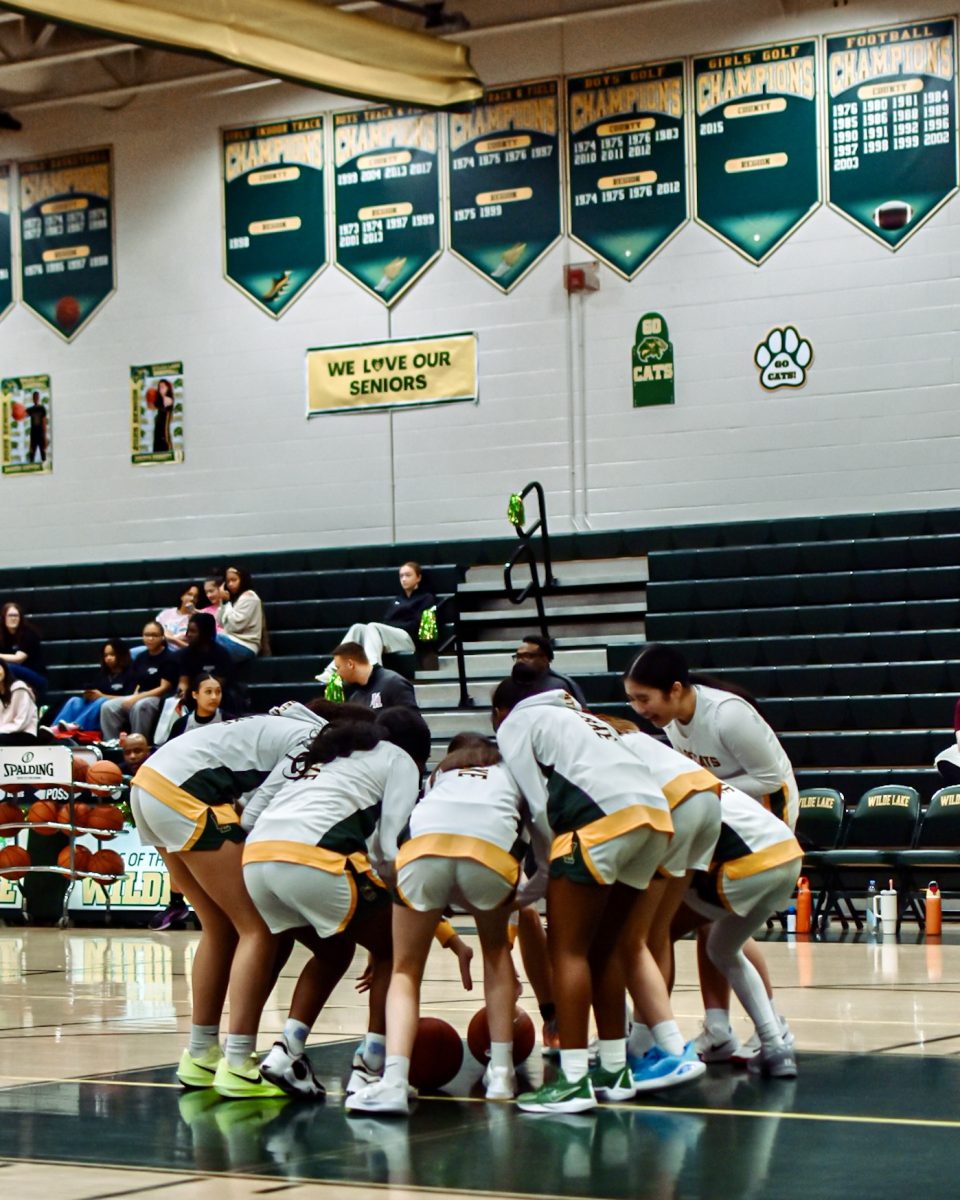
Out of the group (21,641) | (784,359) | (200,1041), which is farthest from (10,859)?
(784,359)

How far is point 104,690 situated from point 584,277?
6.03m

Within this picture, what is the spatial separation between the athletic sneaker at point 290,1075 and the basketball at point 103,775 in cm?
733

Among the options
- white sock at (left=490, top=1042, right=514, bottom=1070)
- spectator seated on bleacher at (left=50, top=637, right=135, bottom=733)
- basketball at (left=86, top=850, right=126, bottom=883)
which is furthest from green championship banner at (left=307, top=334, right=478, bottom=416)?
white sock at (left=490, top=1042, right=514, bottom=1070)

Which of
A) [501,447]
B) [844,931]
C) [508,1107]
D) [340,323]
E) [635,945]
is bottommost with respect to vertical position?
[844,931]

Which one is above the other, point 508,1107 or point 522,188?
point 522,188

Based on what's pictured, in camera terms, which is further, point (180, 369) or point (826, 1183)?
point (180, 369)

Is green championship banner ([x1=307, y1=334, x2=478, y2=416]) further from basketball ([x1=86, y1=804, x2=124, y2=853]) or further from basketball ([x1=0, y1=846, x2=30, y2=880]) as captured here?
basketball ([x1=0, y1=846, x2=30, y2=880])

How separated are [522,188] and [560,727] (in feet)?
43.3

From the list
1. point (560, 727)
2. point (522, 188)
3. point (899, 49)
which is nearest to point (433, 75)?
point (522, 188)

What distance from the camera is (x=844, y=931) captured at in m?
11.1

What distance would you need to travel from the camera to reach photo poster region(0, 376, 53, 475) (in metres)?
20.0

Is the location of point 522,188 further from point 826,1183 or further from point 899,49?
point 826,1183

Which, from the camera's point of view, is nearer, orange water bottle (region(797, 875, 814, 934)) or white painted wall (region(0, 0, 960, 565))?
orange water bottle (region(797, 875, 814, 934))

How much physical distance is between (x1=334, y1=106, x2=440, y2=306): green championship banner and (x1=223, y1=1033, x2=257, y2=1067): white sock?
13.5 m
